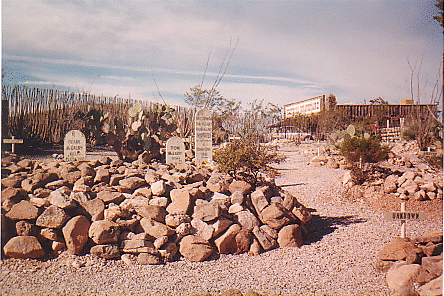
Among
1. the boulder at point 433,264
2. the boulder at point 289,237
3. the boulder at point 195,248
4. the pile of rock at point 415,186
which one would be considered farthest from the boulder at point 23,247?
the pile of rock at point 415,186

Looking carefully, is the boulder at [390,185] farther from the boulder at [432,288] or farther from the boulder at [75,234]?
the boulder at [75,234]

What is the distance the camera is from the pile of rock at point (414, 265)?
2.71m

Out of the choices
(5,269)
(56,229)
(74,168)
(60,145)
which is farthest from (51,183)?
(60,145)

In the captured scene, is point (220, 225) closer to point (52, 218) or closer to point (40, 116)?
point (52, 218)

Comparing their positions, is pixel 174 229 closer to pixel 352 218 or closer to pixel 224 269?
pixel 224 269

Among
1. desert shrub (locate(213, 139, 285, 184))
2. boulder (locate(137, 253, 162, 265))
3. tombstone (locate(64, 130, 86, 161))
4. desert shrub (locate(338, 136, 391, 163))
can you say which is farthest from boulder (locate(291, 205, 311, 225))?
desert shrub (locate(338, 136, 391, 163))

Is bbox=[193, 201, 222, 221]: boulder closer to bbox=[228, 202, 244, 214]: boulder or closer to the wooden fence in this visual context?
bbox=[228, 202, 244, 214]: boulder

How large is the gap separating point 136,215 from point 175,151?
2366 mm

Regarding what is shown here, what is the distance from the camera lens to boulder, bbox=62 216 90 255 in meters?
3.30

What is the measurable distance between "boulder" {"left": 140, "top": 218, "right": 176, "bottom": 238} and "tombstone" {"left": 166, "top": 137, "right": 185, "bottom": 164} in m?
2.43

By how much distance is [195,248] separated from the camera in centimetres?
347

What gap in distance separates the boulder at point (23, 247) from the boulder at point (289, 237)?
255 cm

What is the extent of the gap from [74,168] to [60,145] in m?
3.60

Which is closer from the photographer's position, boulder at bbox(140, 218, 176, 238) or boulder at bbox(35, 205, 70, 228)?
boulder at bbox(35, 205, 70, 228)
